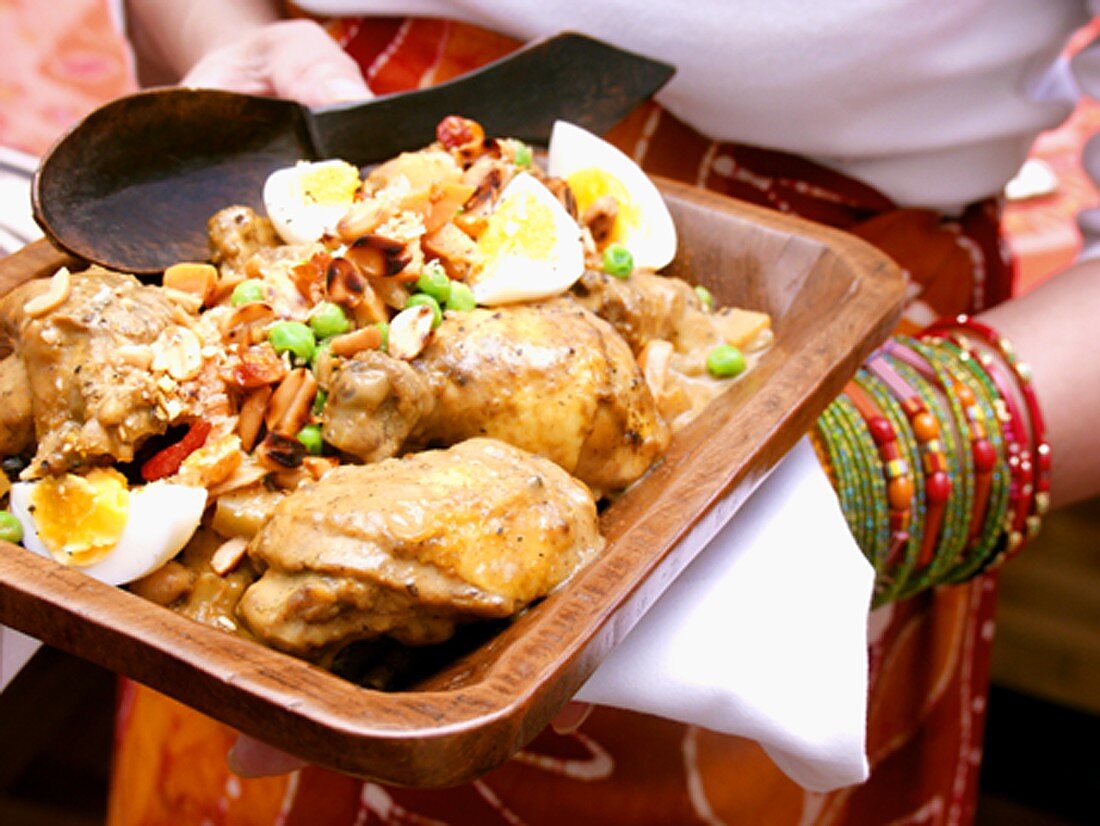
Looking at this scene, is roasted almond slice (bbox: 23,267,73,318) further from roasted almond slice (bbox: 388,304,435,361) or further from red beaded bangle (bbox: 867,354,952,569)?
red beaded bangle (bbox: 867,354,952,569)

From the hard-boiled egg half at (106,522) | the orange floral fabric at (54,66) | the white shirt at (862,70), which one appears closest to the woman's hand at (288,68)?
the white shirt at (862,70)

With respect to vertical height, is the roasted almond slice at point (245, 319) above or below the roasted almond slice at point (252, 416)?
above

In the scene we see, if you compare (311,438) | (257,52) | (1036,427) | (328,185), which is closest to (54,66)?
(257,52)

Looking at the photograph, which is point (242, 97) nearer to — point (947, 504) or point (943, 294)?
point (947, 504)

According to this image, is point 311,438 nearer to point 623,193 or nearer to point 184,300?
point 184,300

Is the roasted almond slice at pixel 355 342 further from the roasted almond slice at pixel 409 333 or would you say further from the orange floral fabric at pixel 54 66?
the orange floral fabric at pixel 54 66

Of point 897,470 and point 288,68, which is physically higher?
point 288,68
